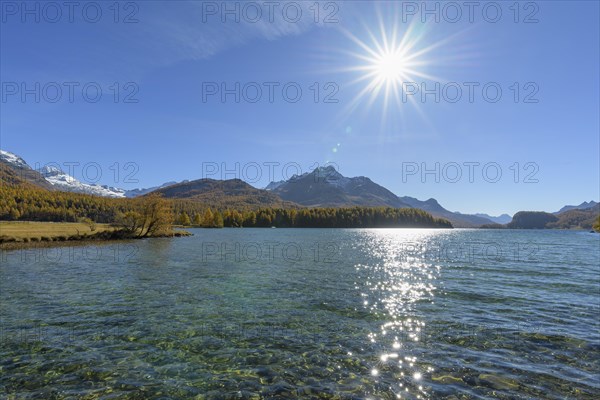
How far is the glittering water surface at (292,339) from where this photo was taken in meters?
13.4

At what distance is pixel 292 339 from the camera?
61.5 feet

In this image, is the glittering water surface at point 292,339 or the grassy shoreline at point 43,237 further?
the grassy shoreline at point 43,237

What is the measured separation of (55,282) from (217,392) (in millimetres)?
29904

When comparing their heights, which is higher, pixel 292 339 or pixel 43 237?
pixel 43 237

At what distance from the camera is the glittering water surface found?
13430mm

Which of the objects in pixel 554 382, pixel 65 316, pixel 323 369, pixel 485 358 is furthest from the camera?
pixel 65 316

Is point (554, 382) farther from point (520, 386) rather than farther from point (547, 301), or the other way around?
point (547, 301)

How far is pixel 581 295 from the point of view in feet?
105

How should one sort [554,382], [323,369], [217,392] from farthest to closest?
[323,369] → [554,382] → [217,392]

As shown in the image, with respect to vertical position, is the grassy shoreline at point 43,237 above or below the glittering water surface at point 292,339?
above

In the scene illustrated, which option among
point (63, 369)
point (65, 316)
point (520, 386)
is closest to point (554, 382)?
point (520, 386)

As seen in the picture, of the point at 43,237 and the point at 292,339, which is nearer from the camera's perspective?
the point at 292,339

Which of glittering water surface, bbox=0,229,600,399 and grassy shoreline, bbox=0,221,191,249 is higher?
grassy shoreline, bbox=0,221,191,249

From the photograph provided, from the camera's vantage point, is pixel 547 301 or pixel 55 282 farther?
pixel 55 282
